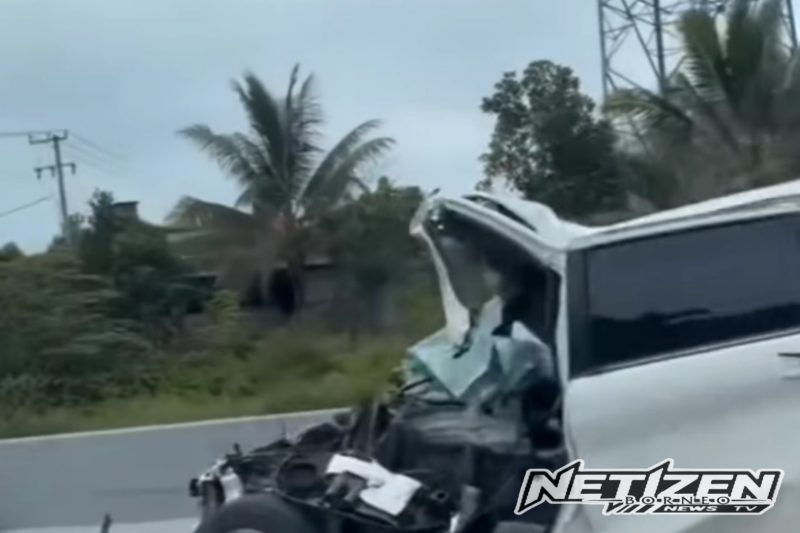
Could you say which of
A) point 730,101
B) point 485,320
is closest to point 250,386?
point 730,101

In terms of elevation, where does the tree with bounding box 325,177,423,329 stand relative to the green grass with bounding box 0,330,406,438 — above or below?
above

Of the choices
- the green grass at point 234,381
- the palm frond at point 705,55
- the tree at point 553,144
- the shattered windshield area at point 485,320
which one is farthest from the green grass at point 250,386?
the shattered windshield area at point 485,320

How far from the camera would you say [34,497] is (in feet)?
36.0

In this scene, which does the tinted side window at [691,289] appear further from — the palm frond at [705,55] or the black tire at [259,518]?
the palm frond at [705,55]

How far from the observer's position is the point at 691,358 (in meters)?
5.32

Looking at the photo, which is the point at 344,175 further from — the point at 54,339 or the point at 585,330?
the point at 585,330

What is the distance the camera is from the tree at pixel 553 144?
66.4 feet

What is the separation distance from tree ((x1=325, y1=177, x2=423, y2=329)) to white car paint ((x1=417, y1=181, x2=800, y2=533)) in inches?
472

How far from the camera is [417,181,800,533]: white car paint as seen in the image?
17.1 ft

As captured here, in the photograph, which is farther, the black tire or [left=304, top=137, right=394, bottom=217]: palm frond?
[left=304, top=137, right=394, bottom=217]: palm frond

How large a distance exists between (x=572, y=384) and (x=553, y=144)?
17.0 metres

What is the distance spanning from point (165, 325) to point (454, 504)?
15.3 meters

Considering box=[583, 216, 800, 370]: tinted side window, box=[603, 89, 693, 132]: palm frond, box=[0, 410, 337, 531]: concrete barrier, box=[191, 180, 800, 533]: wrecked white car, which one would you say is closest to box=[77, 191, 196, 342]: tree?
box=[603, 89, 693, 132]: palm frond

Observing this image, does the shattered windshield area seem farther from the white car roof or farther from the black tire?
the black tire
